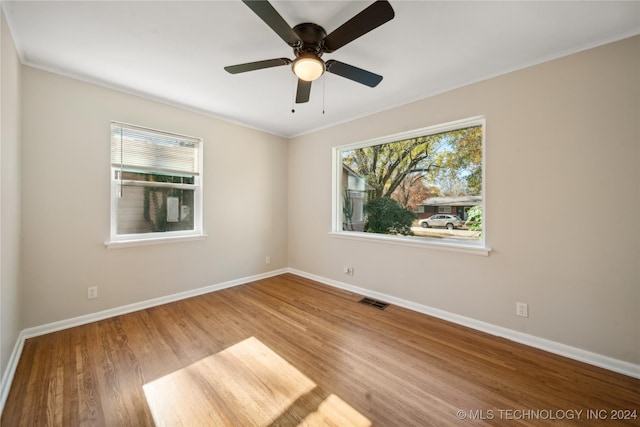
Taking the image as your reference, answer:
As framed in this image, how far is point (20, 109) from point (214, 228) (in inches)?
84.5

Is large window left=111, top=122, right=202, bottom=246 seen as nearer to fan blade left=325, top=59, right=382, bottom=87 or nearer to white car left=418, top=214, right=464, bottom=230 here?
fan blade left=325, top=59, right=382, bottom=87

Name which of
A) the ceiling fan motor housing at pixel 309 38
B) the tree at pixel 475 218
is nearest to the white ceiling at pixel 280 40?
the ceiling fan motor housing at pixel 309 38

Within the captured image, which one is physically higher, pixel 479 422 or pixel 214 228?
pixel 214 228

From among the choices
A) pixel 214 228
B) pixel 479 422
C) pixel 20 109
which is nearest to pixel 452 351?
pixel 479 422

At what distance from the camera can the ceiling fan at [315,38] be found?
135 cm

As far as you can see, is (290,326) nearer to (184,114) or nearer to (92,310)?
(92,310)

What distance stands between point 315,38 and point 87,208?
9.29ft

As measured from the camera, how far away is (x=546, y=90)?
2154 millimetres

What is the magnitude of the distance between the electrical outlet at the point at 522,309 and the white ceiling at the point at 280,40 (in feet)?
7.19

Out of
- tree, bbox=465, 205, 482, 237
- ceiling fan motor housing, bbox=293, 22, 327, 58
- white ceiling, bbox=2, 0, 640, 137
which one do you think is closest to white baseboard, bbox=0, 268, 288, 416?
white ceiling, bbox=2, 0, 640, 137

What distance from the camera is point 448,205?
2.87 meters

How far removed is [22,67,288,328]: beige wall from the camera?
2.32 meters

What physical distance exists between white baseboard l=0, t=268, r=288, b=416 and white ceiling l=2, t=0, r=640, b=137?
247 cm

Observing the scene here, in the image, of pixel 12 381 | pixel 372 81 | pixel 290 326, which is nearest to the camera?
pixel 12 381
